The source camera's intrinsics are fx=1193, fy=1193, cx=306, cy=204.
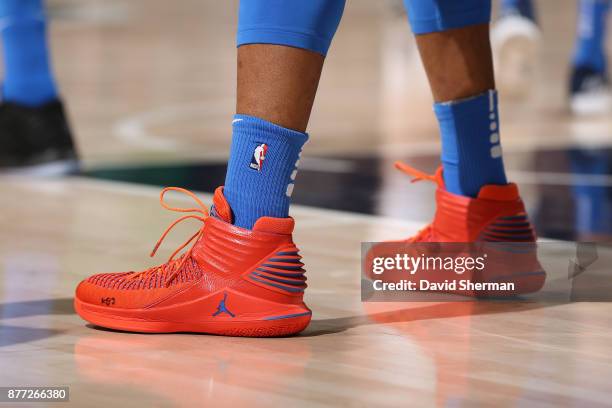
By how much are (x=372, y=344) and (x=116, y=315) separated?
314mm

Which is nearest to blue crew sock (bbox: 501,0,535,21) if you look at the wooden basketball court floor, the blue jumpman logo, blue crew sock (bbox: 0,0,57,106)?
the wooden basketball court floor

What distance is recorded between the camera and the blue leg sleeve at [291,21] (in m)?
1.41

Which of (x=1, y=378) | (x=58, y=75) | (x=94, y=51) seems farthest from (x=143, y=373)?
(x=94, y=51)

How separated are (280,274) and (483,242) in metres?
0.38

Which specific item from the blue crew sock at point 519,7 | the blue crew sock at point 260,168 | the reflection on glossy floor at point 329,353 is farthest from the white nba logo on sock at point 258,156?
the blue crew sock at point 519,7

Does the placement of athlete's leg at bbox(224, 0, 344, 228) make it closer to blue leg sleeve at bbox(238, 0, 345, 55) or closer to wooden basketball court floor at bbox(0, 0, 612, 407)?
blue leg sleeve at bbox(238, 0, 345, 55)

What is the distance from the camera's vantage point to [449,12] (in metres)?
1.71

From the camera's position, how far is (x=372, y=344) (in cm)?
138

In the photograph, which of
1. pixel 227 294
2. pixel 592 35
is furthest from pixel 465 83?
pixel 592 35

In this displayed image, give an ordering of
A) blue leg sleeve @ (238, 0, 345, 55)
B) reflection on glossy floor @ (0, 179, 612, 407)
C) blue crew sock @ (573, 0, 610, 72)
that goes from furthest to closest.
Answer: blue crew sock @ (573, 0, 610, 72), blue leg sleeve @ (238, 0, 345, 55), reflection on glossy floor @ (0, 179, 612, 407)

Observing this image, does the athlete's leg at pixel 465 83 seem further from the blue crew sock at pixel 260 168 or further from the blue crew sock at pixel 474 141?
the blue crew sock at pixel 260 168

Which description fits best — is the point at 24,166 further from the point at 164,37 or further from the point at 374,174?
the point at 164,37

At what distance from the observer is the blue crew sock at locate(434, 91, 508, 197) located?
1722mm

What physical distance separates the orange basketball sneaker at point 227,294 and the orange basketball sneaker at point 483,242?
0.81 feet
